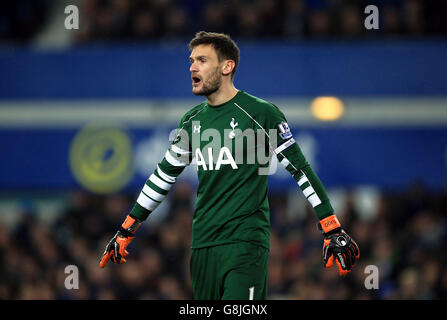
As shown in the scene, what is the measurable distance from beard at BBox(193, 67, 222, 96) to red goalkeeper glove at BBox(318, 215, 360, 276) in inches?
46.7

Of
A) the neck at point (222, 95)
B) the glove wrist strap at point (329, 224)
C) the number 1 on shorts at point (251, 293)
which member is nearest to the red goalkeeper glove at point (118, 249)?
the number 1 on shorts at point (251, 293)

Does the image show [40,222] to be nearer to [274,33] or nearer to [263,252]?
[274,33]

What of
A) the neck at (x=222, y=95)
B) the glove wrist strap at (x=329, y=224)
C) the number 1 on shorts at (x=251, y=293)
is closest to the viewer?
the number 1 on shorts at (x=251, y=293)

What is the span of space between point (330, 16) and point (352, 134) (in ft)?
6.56

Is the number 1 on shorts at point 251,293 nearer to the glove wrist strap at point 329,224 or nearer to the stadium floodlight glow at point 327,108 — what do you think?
the glove wrist strap at point 329,224

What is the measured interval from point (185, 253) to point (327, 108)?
10.0 ft

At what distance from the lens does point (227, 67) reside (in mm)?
5102

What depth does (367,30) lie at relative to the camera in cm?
1117

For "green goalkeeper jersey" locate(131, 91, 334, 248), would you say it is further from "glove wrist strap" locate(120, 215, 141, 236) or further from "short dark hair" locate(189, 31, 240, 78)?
"glove wrist strap" locate(120, 215, 141, 236)

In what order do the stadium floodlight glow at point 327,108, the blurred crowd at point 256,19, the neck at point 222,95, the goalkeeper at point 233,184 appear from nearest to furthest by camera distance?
1. the goalkeeper at point 233,184
2. the neck at point 222,95
3. the stadium floodlight glow at point 327,108
4. the blurred crowd at point 256,19

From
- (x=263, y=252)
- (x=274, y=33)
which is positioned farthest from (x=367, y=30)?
(x=263, y=252)

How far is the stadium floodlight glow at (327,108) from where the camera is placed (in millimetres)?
11000

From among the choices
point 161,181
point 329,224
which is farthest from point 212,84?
point 329,224

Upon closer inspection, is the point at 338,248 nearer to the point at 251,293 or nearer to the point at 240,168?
the point at 251,293
